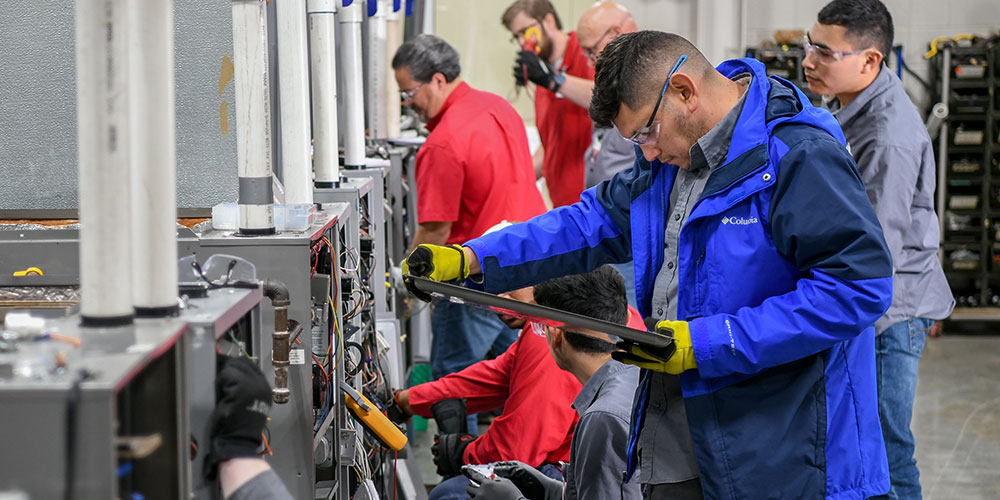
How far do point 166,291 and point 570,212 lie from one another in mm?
1316

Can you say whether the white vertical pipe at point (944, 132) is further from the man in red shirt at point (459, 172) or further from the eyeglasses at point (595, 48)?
the man in red shirt at point (459, 172)

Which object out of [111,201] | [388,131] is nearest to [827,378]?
[111,201]

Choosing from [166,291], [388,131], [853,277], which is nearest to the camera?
[166,291]

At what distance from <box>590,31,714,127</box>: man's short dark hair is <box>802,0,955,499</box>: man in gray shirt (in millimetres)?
1501

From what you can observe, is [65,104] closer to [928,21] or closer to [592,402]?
[592,402]

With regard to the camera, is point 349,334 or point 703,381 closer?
point 703,381

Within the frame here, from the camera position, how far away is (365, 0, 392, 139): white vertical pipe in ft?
16.9

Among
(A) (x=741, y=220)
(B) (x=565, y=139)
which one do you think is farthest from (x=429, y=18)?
(A) (x=741, y=220)

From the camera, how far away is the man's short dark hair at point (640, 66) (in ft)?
7.00

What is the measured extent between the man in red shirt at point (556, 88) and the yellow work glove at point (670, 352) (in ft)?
11.2

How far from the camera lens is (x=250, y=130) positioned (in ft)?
7.34

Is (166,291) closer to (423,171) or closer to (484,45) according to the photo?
(423,171)

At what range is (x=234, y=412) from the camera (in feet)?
4.82

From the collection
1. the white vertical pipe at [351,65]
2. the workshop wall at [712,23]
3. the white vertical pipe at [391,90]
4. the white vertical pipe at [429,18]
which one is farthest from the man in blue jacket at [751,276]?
the workshop wall at [712,23]
